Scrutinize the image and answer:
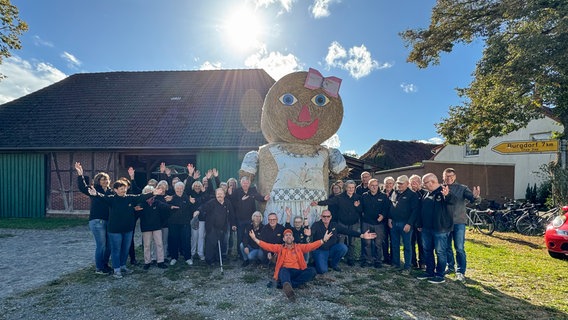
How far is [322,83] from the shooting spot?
529cm

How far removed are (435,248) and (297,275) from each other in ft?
6.71

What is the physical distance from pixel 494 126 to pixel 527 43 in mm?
3352

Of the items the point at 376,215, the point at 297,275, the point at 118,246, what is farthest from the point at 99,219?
the point at 376,215

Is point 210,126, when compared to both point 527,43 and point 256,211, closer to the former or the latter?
point 256,211

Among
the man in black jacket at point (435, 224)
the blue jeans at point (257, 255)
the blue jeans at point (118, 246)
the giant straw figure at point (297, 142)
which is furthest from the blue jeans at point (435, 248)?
the blue jeans at point (118, 246)

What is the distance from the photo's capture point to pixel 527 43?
7.54m

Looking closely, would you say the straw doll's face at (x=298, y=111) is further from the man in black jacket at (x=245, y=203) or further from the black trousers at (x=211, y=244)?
the black trousers at (x=211, y=244)

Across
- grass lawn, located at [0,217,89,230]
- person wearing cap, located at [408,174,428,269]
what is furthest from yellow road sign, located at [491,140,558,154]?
grass lawn, located at [0,217,89,230]

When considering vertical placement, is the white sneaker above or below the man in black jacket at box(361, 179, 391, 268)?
below

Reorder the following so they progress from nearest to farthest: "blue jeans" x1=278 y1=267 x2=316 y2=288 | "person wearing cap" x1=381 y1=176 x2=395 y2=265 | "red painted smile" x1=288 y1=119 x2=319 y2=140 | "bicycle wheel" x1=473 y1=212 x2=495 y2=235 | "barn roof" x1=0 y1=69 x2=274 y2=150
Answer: "blue jeans" x1=278 y1=267 x2=316 y2=288
"red painted smile" x1=288 y1=119 x2=319 y2=140
"person wearing cap" x1=381 y1=176 x2=395 y2=265
"bicycle wheel" x1=473 y1=212 x2=495 y2=235
"barn roof" x1=0 y1=69 x2=274 y2=150

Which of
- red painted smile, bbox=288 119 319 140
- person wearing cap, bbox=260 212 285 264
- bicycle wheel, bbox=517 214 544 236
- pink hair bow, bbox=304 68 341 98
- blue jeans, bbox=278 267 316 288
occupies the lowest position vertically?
bicycle wheel, bbox=517 214 544 236

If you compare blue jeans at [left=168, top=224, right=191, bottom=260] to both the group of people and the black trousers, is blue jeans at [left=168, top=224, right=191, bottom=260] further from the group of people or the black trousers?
the black trousers

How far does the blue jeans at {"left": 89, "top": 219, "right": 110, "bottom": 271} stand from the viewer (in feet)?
15.9

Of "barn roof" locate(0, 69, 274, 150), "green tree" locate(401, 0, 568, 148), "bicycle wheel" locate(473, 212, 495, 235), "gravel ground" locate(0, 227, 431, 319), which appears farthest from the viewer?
"barn roof" locate(0, 69, 274, 150)
